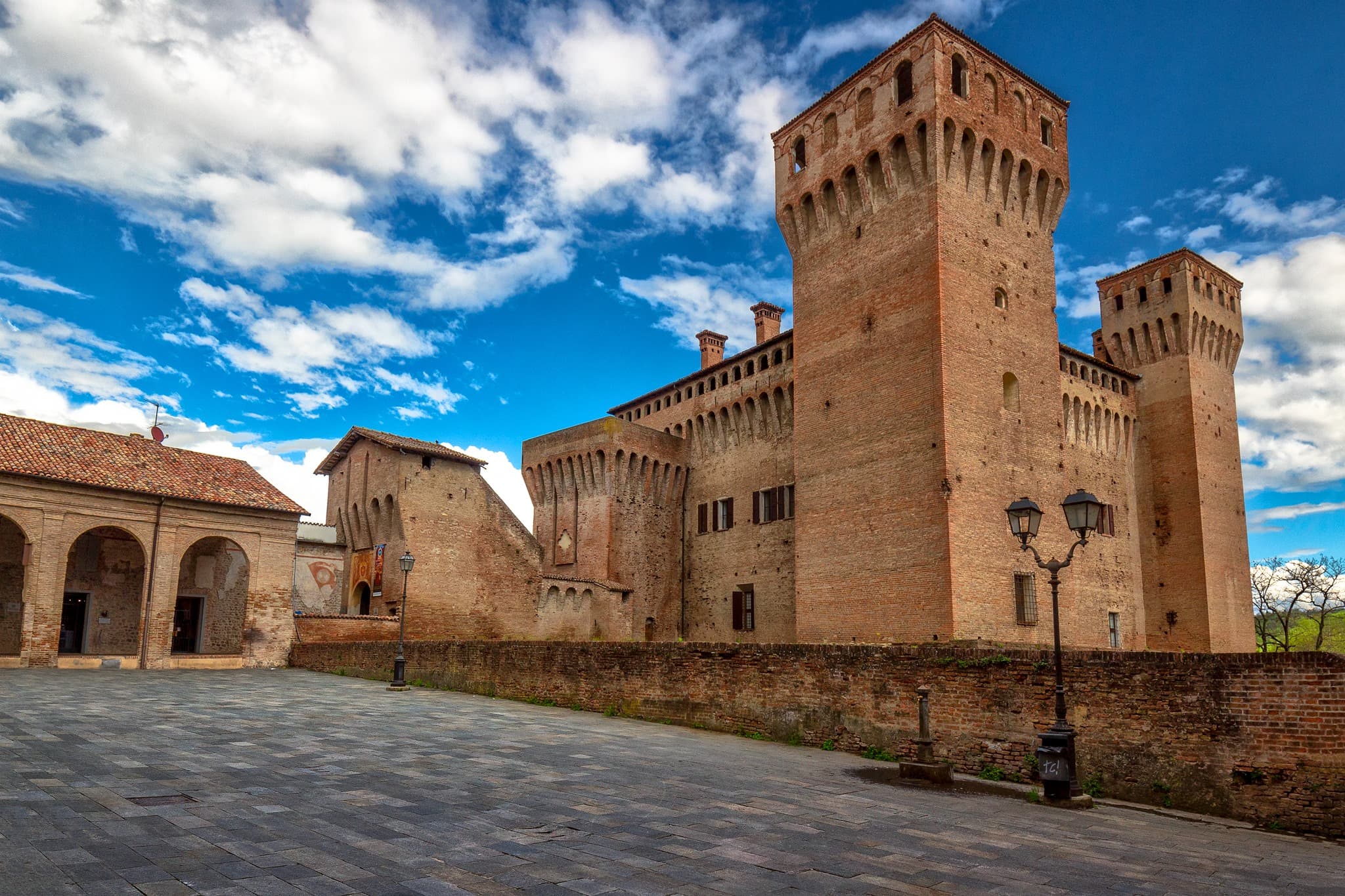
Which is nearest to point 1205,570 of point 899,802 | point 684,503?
point 684,503

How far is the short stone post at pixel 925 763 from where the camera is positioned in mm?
10125

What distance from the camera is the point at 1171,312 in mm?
36031

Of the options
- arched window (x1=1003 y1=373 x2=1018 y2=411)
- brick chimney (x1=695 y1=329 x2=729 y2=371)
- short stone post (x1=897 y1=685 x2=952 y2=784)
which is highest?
brick chimney (x1=695 y1=329 x2=729 y2=371)

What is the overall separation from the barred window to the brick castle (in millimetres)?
78

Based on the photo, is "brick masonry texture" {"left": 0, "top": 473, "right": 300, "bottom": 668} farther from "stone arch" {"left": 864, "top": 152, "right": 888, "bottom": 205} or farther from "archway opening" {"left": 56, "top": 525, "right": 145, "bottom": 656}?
"stone arch" {"left": 864, "top": 152, "right": 888, "bottom": 205}

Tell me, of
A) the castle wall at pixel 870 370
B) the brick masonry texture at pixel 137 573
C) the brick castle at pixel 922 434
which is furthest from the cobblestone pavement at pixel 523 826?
the brick masonry texture at pixel 137 573

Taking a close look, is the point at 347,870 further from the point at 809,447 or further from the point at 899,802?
the point at 809,447

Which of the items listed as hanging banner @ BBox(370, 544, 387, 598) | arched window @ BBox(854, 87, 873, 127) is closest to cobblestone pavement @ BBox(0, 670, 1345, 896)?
hanging banner @ BBox(370, 544, 387, 598)

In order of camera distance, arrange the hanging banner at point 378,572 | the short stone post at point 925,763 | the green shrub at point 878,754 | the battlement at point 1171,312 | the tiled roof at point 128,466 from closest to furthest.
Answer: the short stone post at point 925,763 → the green shrub at point 878,754 → the tiled roof at point 128,466 → the hanging banner at point 378,572 → the battlement at point 1171,312

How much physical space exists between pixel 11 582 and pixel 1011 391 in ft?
103

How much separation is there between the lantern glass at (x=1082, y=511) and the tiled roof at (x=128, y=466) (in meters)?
25.3

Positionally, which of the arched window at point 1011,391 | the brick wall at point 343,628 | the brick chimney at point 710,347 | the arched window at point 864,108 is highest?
the arched window at point 864,108

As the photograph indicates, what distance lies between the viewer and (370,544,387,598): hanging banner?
32531 millimetres

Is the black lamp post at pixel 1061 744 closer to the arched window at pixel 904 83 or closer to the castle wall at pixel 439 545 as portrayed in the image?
the arched window at pixel 904 83
